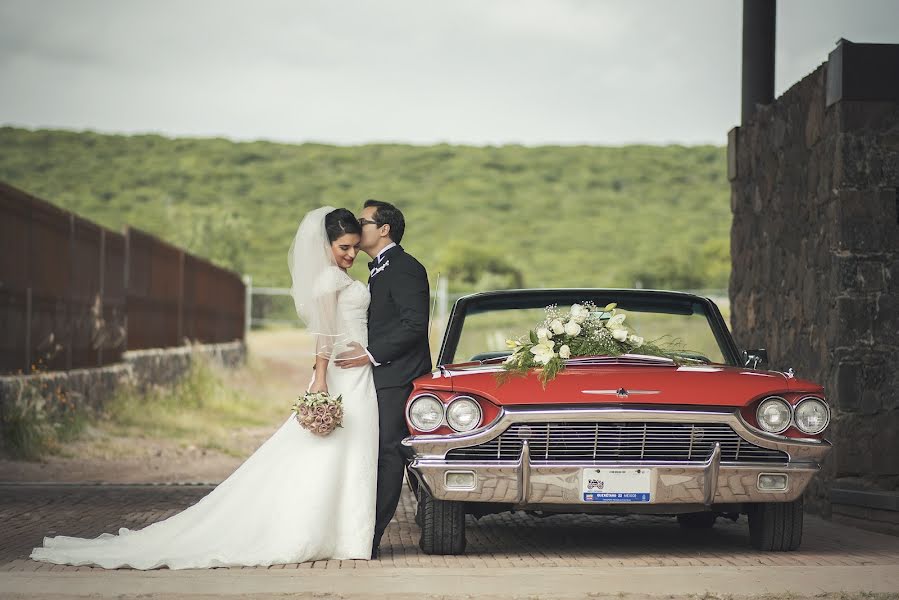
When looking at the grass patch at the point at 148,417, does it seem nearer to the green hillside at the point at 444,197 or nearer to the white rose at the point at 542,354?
the white rose at the point at 542,354

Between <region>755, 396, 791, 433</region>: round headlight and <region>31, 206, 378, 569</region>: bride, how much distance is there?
83.3 inches

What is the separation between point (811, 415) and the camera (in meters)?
7.53

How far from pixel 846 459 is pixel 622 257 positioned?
7629 cm

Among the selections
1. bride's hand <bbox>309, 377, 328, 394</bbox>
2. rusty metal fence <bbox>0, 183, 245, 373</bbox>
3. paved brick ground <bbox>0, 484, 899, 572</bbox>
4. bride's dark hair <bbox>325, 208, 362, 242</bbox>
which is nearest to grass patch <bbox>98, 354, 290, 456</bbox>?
rusty metal fence <bbox>0, 183, 245, 373</bbox>

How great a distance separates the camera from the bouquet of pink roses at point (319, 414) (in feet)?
24.8

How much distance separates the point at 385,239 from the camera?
8.02 m

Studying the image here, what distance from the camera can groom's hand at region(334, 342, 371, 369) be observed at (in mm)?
7828

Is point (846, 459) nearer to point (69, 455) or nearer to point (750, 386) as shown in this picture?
point (750, 386)

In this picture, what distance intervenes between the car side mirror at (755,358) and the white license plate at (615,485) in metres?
1.37

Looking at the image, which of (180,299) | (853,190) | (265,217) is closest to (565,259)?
(265,217)

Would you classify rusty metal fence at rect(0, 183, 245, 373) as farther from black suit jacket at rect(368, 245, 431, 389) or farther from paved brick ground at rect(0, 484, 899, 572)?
black suit jacket at rect(368, 245, 431, 389)

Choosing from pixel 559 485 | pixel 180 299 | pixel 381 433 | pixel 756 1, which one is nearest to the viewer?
pixel 559 485

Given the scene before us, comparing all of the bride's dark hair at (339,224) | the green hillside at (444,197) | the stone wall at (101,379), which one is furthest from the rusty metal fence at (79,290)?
the green hillside at (444,197)

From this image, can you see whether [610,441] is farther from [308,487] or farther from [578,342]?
[308,487]
